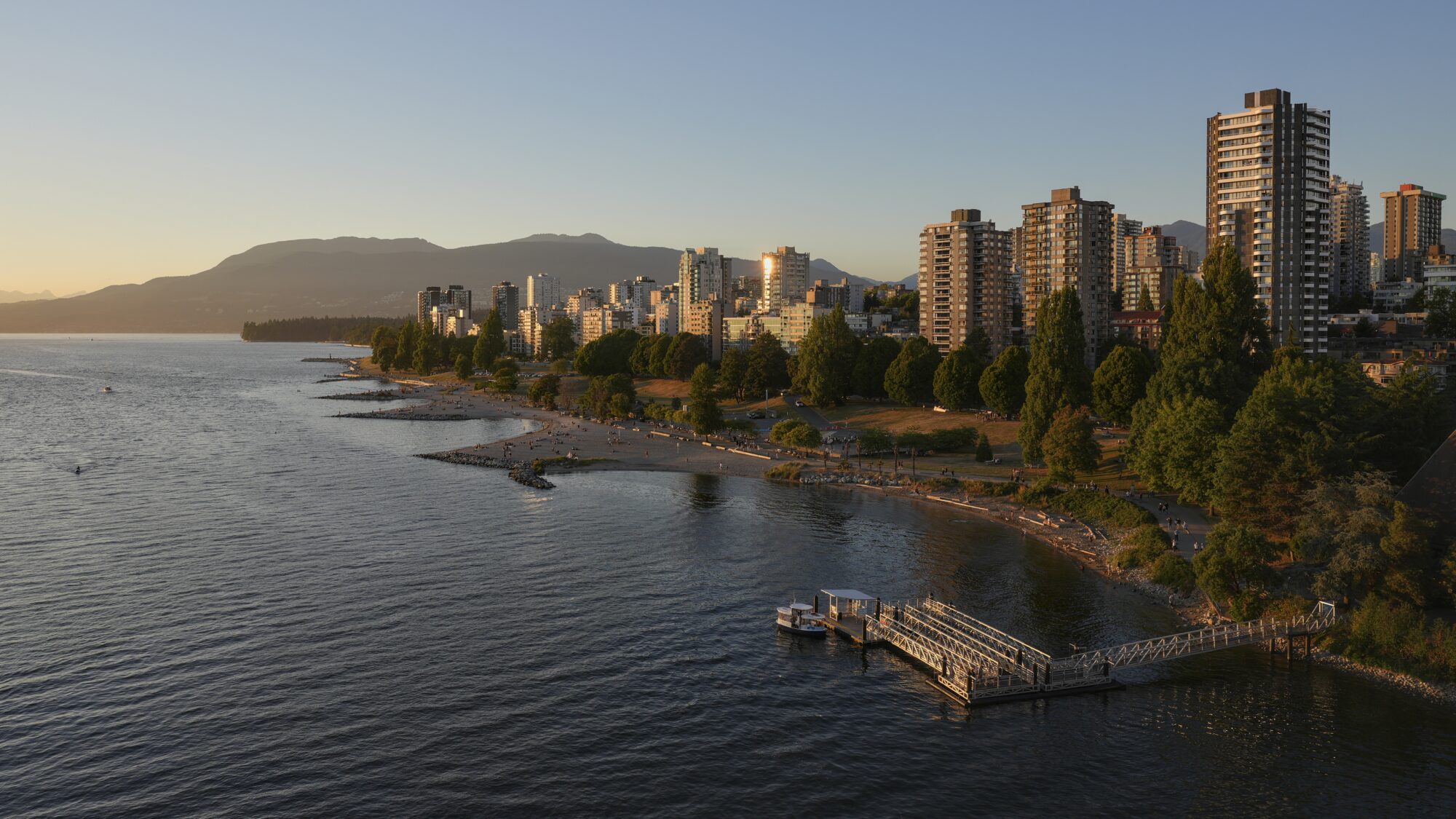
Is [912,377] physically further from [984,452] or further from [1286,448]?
[1286,448]

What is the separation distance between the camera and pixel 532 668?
46.3 metres

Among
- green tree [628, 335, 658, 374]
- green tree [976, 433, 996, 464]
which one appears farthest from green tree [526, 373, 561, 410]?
green tree [976, 433, 996, 464]

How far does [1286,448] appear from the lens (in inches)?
2400

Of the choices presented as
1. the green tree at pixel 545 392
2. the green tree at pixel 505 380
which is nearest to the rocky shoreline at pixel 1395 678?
the green tree at pixel 545 392

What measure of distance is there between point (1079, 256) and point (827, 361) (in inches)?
1886

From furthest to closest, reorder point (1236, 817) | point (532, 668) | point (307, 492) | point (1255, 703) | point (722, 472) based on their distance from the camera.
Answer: point (722, 472) → point (307, 492) → point (532, 668) → point (1255, 703) → point (1236, 817)

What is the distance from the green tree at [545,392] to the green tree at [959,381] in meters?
70.7

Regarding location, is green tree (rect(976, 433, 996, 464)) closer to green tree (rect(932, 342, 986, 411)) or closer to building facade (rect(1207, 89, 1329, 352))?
green tree (rect(932, 342, 986, 411))

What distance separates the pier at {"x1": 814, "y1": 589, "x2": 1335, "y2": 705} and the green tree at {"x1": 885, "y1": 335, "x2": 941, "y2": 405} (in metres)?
80.3

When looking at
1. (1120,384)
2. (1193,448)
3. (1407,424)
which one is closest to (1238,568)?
(1193,448)

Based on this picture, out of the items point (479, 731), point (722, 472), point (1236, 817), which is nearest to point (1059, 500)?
point (722, 472)

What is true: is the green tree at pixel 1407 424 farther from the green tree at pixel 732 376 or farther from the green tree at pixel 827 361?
the green tree at pixel 732 376

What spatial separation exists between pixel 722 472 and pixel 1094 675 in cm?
6178

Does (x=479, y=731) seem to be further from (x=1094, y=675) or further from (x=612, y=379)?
(x=612, y=379)
